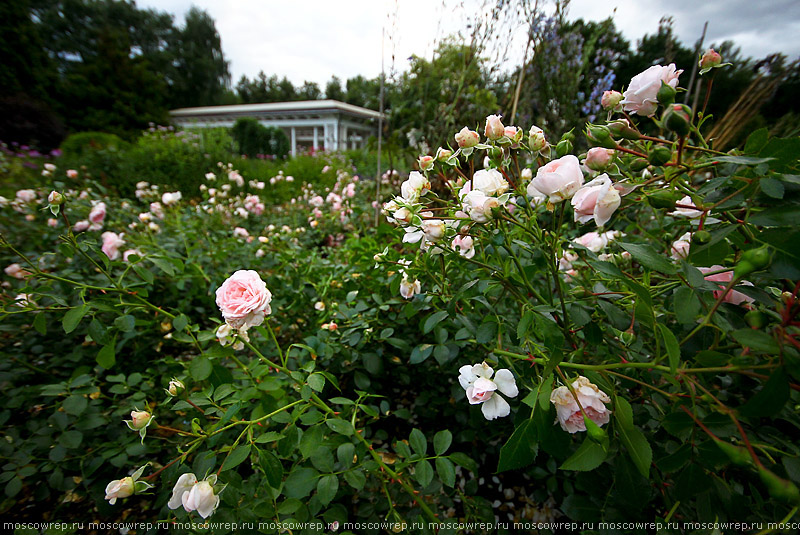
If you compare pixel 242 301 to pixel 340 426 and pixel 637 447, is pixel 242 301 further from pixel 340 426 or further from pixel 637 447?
pixel 637 447

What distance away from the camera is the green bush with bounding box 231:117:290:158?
12812 mm

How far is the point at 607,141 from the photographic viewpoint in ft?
1.65

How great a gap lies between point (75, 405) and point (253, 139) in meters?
14.1

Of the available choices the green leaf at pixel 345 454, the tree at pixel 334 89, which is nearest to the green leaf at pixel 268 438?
the green leaf at pixel 345 454

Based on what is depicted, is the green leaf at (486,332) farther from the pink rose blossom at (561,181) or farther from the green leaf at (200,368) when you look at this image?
the green leaf at (200,368)

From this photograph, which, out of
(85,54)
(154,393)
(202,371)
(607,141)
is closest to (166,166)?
(154,393)

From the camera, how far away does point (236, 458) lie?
0.58 m

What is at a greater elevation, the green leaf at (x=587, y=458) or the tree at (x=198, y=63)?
the tree at (x=198, y=63)

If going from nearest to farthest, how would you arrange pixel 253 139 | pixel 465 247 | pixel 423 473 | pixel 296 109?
pixel 423 473
pixel 465 247
pixel 253 139
pixel 296 109

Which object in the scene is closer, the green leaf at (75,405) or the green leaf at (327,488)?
the green leaf at (327,488)

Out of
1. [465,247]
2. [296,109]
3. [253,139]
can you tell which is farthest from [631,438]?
[296,109]

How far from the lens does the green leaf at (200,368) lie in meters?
0.69

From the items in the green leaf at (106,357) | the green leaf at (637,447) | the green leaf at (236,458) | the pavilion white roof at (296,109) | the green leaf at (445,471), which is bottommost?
the green leaf at (445,471)

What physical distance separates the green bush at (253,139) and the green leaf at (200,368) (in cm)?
1337
